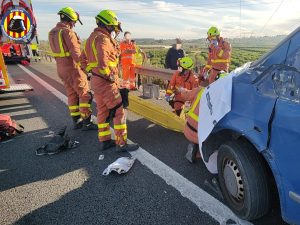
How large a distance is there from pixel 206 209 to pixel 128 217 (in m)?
0.80

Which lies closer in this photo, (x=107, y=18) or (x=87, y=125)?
(x=107, y=18)

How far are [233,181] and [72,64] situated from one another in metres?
4.10

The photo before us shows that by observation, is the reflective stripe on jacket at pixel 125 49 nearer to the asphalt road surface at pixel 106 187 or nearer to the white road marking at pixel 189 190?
the asphalt road surface at pixel 106 187

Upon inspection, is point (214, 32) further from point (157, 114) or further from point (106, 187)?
point (106, 187)

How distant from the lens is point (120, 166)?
366 centimetres

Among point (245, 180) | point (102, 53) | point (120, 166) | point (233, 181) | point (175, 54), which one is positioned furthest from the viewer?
point (175, 54)

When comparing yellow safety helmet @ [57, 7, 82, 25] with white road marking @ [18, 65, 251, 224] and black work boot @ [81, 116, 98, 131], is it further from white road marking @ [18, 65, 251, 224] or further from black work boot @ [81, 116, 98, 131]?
white road marking @ [18, 65, 251, 224]

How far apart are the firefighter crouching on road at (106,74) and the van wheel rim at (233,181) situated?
1950mm

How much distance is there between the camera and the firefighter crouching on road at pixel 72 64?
17.3 ft

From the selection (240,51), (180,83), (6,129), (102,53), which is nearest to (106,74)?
(102,53)

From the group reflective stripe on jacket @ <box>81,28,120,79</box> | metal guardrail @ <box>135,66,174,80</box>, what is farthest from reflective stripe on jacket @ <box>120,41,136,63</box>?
reflective stripe on jacket @ <box>81,28,120,79</box>

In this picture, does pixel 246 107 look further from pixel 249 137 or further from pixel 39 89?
pixel 39 89

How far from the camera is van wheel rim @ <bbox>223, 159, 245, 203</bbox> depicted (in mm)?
2553

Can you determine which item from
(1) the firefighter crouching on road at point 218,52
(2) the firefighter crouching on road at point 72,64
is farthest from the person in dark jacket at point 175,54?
(2) the firefighter crouching on road at point 72,64
